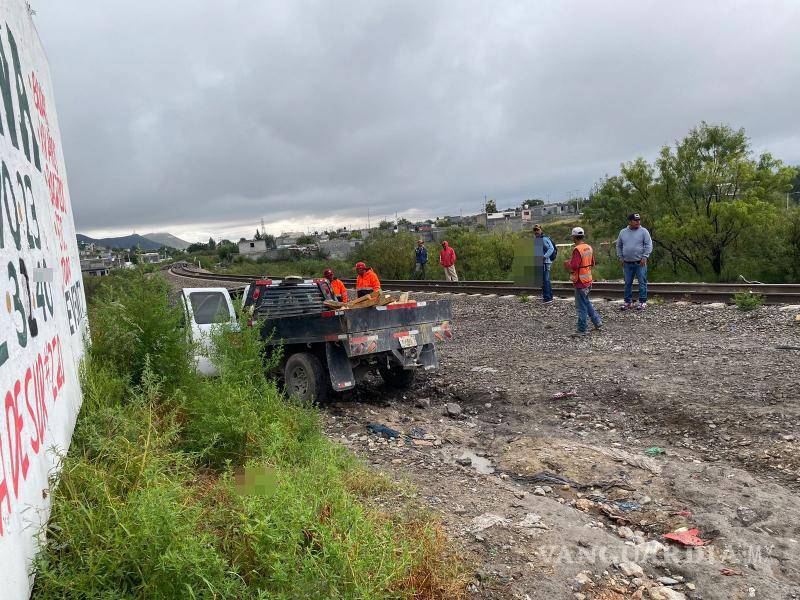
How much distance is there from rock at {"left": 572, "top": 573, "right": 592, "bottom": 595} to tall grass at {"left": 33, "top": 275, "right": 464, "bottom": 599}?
2.42 ft

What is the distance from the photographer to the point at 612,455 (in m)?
6.23

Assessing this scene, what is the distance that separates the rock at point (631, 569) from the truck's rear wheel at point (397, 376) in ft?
17.5

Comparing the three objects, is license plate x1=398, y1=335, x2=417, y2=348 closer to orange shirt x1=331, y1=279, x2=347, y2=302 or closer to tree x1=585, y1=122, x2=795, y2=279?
orange shirt x1=331, y1=279, x2=347, y2=302

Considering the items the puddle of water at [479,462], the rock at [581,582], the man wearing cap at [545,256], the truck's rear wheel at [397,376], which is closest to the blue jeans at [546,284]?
the man wearing cap at [545,256]

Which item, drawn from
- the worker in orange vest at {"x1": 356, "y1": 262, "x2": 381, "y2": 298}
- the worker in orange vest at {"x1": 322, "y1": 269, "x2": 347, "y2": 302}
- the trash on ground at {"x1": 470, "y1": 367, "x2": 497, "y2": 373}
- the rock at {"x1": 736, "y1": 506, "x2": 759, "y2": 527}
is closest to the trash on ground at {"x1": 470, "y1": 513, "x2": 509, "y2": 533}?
the rock at {"x1": 736, "y1": 506, "x2": 759, "y2": 527}

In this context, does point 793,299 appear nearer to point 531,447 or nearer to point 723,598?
point 531,447

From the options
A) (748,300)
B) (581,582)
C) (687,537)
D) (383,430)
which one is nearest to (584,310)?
(748,300)

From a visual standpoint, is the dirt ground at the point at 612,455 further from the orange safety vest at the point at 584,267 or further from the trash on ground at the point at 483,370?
the orange safety vest at the point at 584,267

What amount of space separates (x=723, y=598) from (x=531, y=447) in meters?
2.91

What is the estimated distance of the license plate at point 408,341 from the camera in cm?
849

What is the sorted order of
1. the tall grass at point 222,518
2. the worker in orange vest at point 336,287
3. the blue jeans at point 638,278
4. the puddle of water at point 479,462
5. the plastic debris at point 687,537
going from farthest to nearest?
the blue jeans at point 638,278 → the worker in orange vest at point 336,287 → the puddle of water at point 479,462 → the plastic debris at point 687,537 → the tall grass at point 222,518

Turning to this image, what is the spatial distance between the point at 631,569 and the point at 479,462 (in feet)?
8.14

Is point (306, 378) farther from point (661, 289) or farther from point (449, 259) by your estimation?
point (449, 259)

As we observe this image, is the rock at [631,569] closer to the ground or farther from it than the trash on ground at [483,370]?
closer to the ground
